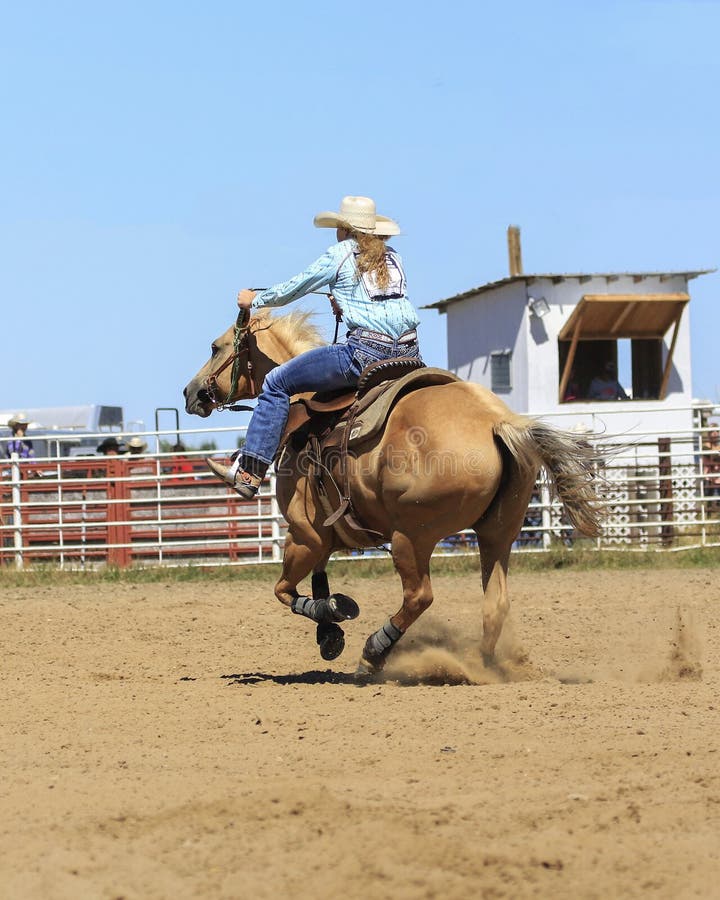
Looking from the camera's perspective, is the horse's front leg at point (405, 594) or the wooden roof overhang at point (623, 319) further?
the wooden roof overhang at point (623, 319)

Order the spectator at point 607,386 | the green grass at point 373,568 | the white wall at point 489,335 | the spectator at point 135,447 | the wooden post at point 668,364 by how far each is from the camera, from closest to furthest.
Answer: the green grass at point 373,568
the spectator at point 135,447
the wooden post at point 668,364
the spectator at point 607,386
the white wall at point 489,335

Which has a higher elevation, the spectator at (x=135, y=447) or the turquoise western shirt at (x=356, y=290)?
the turquoise western shirt at (x=356, y=290)

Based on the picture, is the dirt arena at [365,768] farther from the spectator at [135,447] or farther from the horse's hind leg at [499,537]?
the spectator at [135,447]

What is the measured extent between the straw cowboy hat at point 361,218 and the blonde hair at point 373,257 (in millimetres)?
37

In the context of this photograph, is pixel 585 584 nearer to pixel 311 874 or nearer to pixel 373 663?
pixel 373 663

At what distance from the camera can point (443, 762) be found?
437 cm

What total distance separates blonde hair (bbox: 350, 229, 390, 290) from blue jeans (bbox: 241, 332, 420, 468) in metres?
0.33

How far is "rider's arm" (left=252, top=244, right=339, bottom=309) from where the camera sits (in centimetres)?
643

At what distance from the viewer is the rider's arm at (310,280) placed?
6.43 meters

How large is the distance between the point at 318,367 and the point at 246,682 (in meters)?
1.72

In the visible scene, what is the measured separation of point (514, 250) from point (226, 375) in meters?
20.9

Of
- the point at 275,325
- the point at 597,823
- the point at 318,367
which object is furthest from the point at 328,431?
the point at 597,823

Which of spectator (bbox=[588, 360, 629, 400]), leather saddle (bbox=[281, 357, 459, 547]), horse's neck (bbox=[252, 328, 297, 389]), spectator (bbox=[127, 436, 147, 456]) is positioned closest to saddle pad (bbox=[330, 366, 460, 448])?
leather saddle (bbox=[281, 357, 459, 547])


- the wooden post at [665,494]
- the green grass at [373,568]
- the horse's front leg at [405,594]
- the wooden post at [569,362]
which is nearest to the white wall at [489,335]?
the wooden post at [569,362]
